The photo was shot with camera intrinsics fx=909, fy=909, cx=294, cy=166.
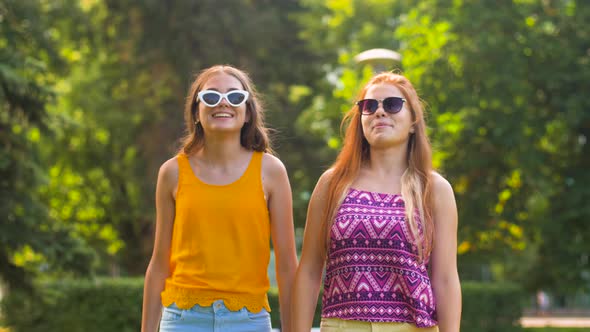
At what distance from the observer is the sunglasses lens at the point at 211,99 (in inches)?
175

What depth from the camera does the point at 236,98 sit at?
4.48m

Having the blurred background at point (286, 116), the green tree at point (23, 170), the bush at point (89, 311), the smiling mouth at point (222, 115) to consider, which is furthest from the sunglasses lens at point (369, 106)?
the bush at point (89, 311)

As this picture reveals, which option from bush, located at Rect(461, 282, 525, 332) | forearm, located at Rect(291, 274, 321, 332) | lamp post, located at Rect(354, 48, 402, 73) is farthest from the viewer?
bush, located at Rect(461, 282, 525, 332)

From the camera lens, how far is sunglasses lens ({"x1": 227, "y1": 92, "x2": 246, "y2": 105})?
4.46 meters

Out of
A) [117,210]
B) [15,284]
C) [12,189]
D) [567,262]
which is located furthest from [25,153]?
[117,210]

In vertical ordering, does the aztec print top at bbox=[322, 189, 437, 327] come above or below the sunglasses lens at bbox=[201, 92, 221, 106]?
below

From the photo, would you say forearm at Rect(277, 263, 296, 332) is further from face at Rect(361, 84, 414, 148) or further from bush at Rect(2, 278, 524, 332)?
bush at Rect(2, 278, 524, 332)

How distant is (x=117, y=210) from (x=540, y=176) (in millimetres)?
13648

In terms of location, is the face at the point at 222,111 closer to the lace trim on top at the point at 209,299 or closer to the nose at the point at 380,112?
the nose at the point at 380,112

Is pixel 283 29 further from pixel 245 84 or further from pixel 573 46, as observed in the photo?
pixel 245 84

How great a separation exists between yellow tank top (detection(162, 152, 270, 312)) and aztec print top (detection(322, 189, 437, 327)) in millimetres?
519

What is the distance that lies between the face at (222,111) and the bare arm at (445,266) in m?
1.06

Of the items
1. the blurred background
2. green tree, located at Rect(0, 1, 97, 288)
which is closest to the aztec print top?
the blurred background

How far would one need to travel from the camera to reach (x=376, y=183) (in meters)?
4.16
